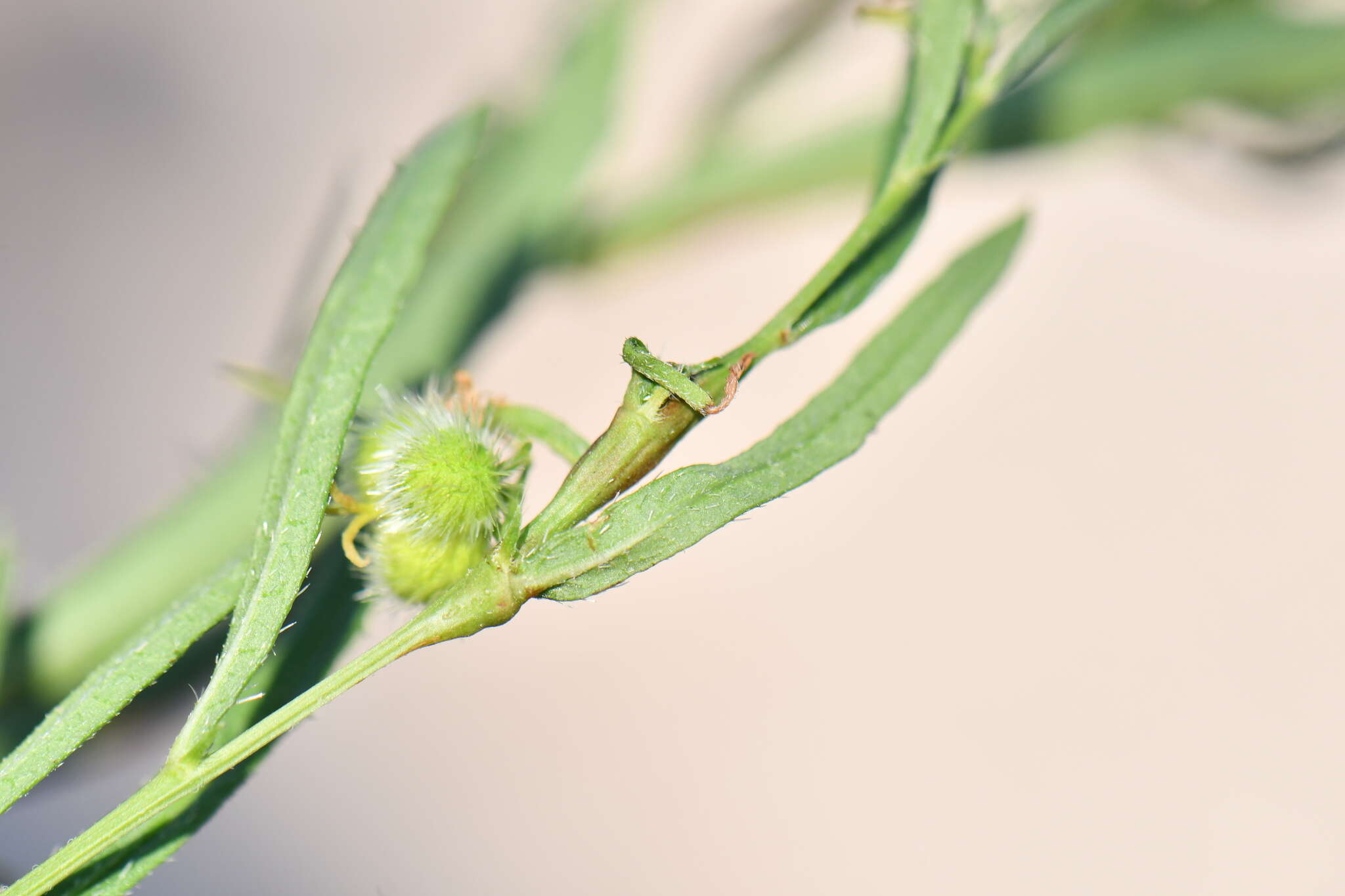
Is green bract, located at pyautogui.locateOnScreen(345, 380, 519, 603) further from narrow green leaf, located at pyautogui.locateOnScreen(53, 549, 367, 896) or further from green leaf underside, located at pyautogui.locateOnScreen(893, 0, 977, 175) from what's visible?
green leaf underside, located at pyautogui.locateOnScreen(893, 0, 977, 175)

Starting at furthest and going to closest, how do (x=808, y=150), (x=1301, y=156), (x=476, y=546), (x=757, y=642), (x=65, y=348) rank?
(x=757, y=642), (x=65, y=348), (x=808, y=150), (x=1301, y=156), (x=476, y=546)

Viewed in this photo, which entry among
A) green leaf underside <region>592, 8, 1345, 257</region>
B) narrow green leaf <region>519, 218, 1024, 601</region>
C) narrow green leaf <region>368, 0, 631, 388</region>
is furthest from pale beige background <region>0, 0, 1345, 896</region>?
narrow green leaf <region>519, 218, 1024, 601</region>

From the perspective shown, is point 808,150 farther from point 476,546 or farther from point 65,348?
point 65,348

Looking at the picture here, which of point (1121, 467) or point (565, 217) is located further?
point (1121, 467)

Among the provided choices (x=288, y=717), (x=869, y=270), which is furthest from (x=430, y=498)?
(x=869, y=270)

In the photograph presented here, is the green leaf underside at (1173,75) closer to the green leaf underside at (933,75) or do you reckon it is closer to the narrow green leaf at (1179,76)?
the narrow green leaf at (1179,76)

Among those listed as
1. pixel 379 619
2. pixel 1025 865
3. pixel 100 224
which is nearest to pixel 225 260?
pixel 100 224

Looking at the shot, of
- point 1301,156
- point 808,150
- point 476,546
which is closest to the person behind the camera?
point 476,546
